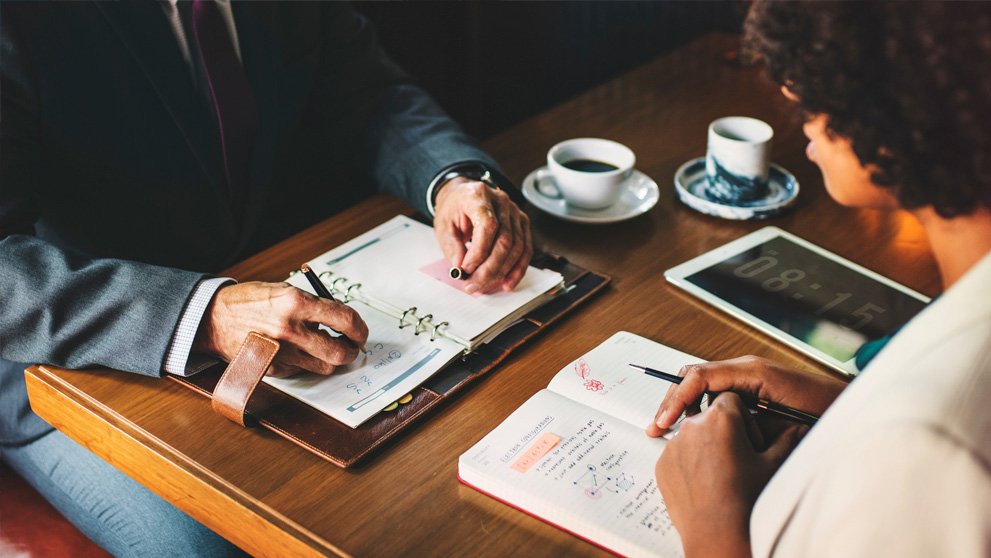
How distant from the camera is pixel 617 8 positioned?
2875mm

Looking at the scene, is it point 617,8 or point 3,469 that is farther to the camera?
point 617,8

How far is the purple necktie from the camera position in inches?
53.4

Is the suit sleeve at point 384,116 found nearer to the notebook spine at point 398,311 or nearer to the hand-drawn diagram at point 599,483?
the notebook spine at point 398,311

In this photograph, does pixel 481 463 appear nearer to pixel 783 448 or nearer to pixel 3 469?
pixel 783 448

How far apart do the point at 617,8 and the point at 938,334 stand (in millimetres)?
2492

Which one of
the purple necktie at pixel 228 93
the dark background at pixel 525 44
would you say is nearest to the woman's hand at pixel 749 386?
the purple necktie at pixel 228 93

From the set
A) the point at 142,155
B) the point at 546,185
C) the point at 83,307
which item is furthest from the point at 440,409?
the point at 142,155

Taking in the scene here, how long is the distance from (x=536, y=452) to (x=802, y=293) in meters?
0.55

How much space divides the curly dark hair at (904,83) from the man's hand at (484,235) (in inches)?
21.2

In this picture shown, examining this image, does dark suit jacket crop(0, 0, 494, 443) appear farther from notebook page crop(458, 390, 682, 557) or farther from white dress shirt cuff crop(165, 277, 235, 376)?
notebook page crop(458, 390, 682, 557)

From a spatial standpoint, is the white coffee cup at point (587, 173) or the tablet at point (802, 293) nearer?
the tablet at point (802, 293)

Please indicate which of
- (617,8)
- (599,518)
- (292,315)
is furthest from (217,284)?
(617,8)

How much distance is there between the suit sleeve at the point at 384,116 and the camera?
1473mm

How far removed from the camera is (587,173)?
1.37 meters
